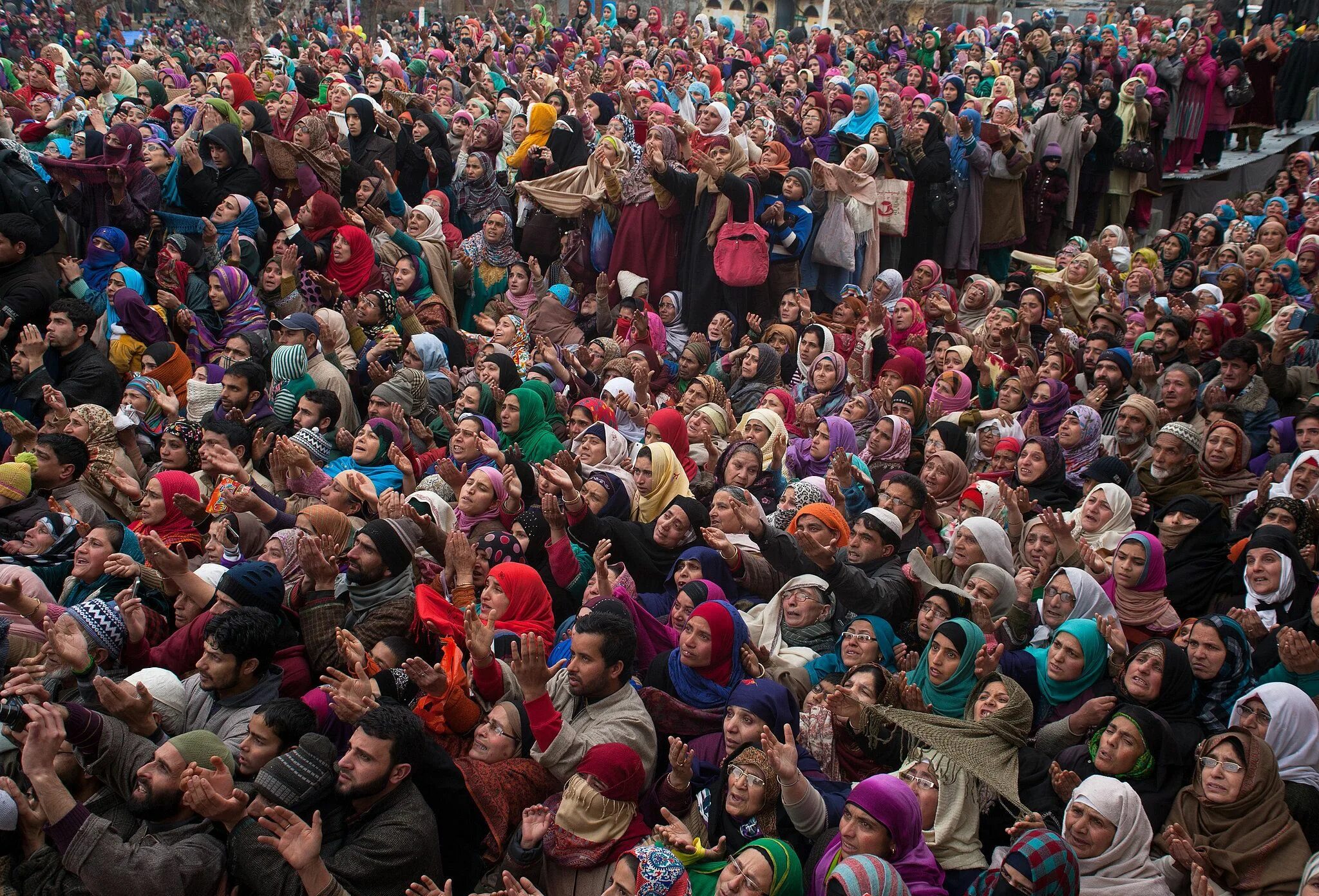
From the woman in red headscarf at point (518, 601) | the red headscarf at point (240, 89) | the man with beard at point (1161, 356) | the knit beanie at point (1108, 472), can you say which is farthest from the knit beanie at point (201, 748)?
the red headscarf at point (240, 89)

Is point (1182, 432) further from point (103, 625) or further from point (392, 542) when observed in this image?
point (103, 625)

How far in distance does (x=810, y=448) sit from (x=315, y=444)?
248cm

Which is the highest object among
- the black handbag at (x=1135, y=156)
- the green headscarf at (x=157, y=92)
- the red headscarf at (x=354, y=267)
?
the green headscarf at (x=157, y=92)

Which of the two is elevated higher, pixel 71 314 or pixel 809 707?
pixel 71 314

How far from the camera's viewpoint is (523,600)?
13.3 feet

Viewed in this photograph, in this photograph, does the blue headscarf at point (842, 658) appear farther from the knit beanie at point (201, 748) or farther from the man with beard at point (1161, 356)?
the man with beard at point (1161, 356)

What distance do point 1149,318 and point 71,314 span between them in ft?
21.3

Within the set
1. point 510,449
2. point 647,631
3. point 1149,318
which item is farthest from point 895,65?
point 647,631

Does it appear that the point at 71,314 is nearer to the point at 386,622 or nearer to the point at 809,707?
the point at 386,622

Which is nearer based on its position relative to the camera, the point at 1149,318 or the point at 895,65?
the point at 1149,318

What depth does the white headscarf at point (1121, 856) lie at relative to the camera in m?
3.04

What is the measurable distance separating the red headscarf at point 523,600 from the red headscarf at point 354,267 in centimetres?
327

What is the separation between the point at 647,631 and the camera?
155 inches

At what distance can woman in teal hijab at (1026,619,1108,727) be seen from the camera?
3.78 m
